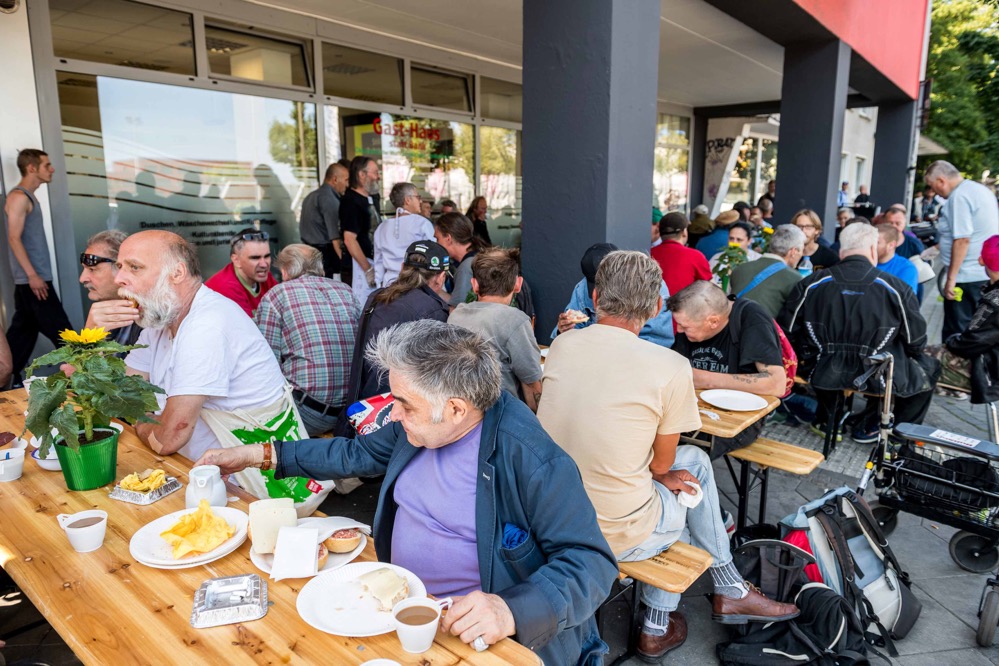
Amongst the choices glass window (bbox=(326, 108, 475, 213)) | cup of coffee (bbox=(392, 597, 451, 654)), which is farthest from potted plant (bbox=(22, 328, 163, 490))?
glass window (bbox=(326, 108, 475, 213))

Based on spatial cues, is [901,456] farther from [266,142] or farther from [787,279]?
[266,142]

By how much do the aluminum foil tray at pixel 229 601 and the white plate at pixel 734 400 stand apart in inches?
86.4

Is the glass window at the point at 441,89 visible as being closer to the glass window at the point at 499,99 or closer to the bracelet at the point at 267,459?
the glass window at the point at 499,99

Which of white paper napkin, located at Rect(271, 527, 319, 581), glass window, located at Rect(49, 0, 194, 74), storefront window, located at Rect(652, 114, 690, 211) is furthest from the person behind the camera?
storefront window, located at Rect(652, 114, 690, 211)

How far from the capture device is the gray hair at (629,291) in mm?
2465

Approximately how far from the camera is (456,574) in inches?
65.6

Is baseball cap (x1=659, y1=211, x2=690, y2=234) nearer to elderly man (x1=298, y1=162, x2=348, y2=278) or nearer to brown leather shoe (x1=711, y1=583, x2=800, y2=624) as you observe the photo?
elderly man (x1=298, y1=162, x2=348, y2=278)

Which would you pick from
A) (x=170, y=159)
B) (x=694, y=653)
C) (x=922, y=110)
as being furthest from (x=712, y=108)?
(x=694, y=653)

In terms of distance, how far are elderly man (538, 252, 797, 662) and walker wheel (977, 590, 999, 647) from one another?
819mm

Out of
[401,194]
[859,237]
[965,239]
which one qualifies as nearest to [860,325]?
[859,237]

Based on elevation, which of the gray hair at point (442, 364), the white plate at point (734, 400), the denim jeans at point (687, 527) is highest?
the gray hair at point (442, 364)

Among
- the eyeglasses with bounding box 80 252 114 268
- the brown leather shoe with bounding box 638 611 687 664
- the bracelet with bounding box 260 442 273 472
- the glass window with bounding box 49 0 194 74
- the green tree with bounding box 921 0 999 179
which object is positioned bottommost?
the brown leather shoe with bounding box 638 611 687 664

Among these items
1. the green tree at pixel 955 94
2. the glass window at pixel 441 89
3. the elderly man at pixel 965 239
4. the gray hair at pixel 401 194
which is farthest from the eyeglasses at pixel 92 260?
the green tree at pixel 955 94

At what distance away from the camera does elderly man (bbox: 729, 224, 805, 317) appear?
4785mm
